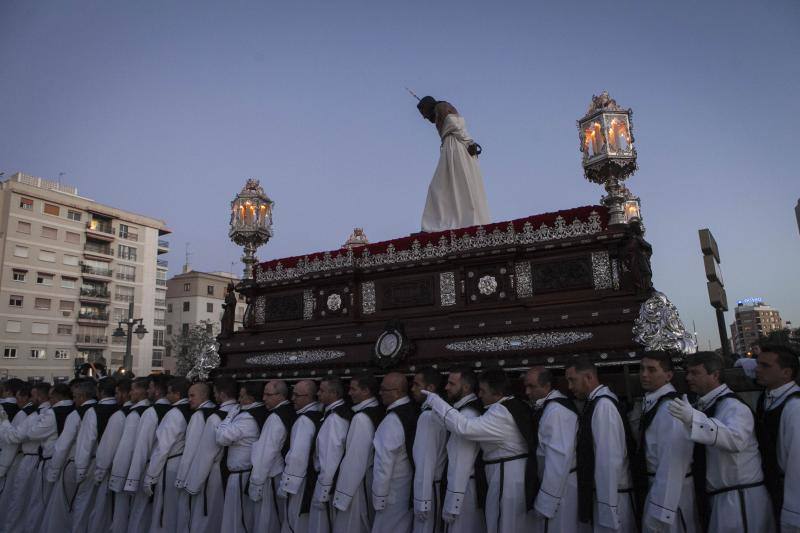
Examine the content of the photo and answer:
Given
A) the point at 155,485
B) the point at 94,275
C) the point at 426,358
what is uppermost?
the point at 94,275

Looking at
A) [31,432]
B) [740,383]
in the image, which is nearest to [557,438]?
[740,383]

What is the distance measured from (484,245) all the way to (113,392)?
555 cm

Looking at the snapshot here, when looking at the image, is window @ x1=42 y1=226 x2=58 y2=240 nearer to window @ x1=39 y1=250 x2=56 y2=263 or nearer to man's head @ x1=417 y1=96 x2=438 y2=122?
window @ x1=39 y1=250 x2=56 y2=263

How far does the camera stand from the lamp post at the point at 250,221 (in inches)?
410

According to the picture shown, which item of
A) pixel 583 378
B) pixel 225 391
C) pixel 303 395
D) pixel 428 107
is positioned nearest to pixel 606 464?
pixel 583 378

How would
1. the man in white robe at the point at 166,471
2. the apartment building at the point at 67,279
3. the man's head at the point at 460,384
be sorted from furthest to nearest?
the apartment building at the point at 67,279 → the man in white robe at the point at 166,471 → the man's head at the point at 460,384

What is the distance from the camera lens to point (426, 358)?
22.6 feet

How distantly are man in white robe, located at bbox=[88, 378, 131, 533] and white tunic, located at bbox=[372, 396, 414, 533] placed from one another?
11.8ft

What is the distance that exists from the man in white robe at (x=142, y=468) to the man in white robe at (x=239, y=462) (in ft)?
3.57

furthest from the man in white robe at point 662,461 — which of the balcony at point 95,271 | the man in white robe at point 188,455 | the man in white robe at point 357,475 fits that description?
the balcony at point 95,271

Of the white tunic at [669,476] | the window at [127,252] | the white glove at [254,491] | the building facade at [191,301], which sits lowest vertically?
the white glove at [254,491]

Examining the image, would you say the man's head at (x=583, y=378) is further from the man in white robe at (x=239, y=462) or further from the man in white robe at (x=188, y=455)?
the man in white robe at (x=188, y=455)

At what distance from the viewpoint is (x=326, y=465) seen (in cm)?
500

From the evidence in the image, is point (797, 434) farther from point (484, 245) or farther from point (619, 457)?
point (484, 245)
